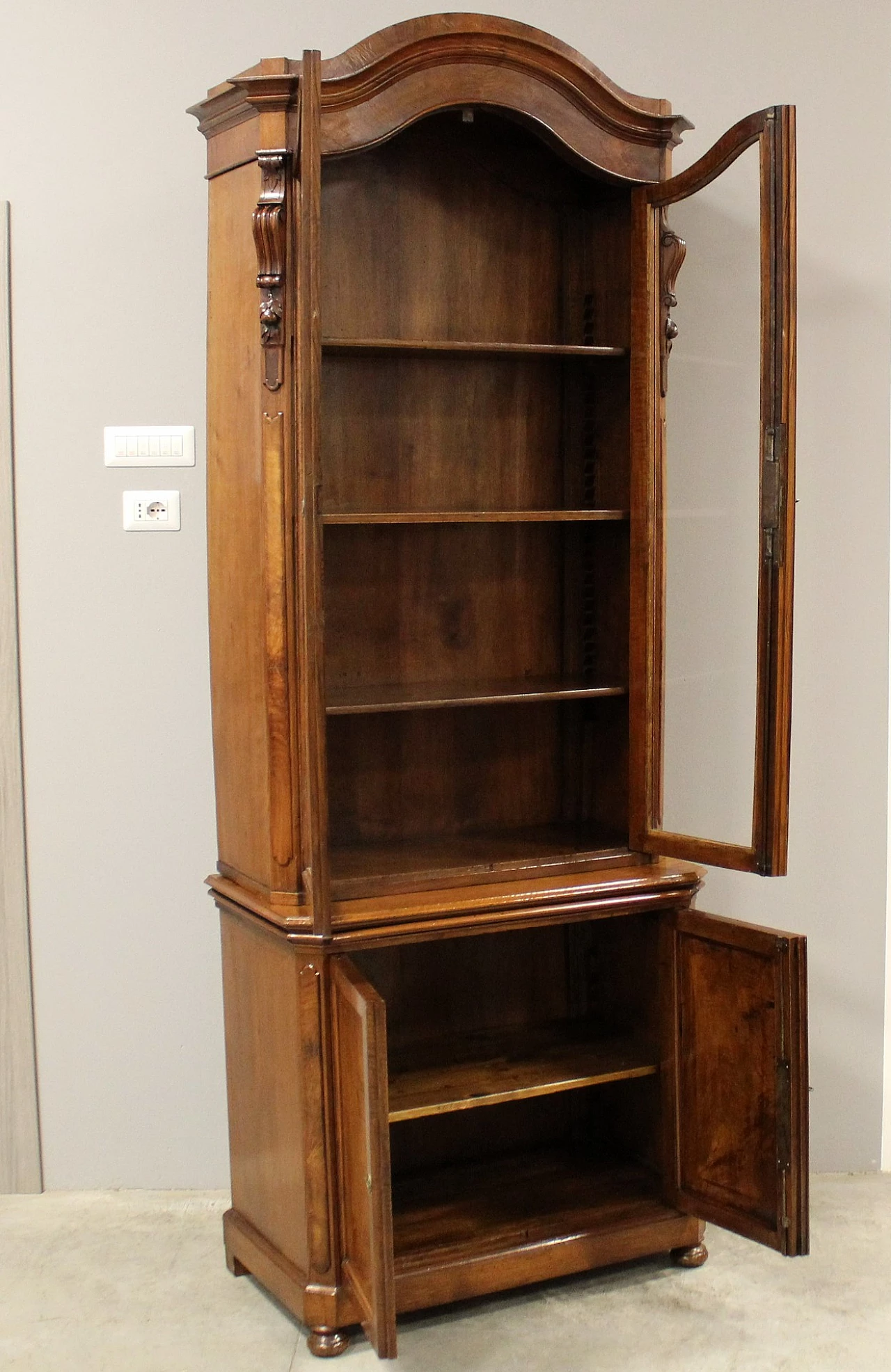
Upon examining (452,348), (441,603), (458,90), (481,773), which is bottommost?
(481,773)

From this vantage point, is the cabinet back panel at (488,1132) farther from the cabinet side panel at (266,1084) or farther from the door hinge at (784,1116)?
the door hinge at (784,1116)

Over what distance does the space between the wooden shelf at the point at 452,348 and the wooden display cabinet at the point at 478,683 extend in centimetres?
1

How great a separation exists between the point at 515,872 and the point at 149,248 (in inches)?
57.6

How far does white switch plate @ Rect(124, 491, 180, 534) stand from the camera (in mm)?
2707

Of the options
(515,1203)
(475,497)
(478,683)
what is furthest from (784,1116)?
(475,497)

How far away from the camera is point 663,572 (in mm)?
2480

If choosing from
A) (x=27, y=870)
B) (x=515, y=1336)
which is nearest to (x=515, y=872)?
(x=515, y=1336)

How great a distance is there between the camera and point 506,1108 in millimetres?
2779

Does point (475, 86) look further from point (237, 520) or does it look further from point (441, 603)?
point (441, 603)

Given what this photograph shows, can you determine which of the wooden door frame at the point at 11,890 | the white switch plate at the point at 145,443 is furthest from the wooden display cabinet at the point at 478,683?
the wooden door frame at the point at 11,890

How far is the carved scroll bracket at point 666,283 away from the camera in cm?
245

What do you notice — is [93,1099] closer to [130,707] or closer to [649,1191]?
[130,707]

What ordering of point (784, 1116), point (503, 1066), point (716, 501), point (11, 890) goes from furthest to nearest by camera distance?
point (11, 890) → point (503, 1066) → point (716, 501) → point (784, 1116)

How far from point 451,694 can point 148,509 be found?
30.6 inches
